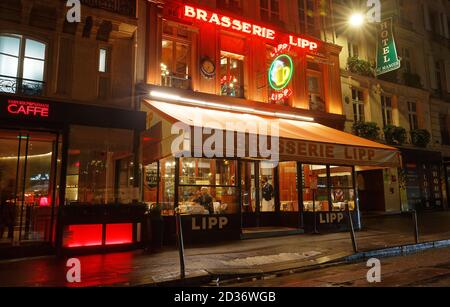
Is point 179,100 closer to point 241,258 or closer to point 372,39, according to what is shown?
point 241,258

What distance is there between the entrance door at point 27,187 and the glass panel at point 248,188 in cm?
620

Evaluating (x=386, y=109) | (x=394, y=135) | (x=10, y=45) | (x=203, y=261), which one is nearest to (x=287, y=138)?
(x=203, y=261)

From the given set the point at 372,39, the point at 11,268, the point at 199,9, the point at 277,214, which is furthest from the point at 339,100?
Result: the point at 11,268

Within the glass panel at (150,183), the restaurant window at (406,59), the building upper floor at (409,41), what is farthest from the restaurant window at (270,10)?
the restaurant window at (406,59)

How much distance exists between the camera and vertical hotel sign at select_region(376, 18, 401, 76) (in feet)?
55.1

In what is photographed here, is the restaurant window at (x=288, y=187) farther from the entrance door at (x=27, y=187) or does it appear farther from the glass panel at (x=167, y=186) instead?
the entrance door at (x=27, y=187)

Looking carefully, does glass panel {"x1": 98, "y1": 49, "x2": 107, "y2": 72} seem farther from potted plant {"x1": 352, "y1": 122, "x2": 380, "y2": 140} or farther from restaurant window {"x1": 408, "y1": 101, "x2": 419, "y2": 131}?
restaurant window {"x1": 408, "y1": 101, "x2": 419, "y2": 131}

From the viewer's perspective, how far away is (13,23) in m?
9.85

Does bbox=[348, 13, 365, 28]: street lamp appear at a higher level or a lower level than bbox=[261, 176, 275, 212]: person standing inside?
higher

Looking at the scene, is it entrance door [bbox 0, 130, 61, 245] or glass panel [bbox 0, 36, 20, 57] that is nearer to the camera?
entrance door [bbox 0, 130, 61, 245]

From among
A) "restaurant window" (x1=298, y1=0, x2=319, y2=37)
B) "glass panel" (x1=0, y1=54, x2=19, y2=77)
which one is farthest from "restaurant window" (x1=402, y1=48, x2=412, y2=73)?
"glass panel" (x1=0, y1=54, x2=19, y2=77)

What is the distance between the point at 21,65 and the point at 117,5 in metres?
3.28

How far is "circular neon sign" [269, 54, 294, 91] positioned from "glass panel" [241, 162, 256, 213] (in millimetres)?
3068

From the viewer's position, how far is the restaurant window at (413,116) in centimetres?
2014
